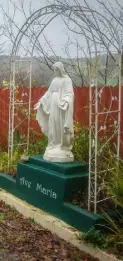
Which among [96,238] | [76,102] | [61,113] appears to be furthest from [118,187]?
[76,102]

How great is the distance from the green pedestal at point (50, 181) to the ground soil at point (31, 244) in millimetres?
384

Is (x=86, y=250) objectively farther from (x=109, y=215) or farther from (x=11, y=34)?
(x=11, y=34)

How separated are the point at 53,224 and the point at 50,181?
628 mm

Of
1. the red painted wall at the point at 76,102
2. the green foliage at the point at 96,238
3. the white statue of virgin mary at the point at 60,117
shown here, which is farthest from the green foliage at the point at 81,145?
the green foliage at the point at 96,238

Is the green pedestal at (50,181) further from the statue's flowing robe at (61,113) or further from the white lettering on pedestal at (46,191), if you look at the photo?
the statue's flowing robe at (61,113)

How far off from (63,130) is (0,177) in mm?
1921

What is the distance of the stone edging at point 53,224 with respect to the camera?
426cm

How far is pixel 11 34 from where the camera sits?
11617mm

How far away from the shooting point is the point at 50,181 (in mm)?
5211

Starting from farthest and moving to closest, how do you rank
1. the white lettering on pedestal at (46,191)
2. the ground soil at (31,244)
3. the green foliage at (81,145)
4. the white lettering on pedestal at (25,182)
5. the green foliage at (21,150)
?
the green foliage at (21,150) < the green foliage at (81,145) < the white lettering on pedestal at (25,182) < the white lettering on pedestal at (46,191) < the ground soil at (31,244)

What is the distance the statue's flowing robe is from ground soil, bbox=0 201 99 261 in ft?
4.31

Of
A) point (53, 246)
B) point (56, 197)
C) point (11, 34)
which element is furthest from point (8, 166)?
point (11, 34)

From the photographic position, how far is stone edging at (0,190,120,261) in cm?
426

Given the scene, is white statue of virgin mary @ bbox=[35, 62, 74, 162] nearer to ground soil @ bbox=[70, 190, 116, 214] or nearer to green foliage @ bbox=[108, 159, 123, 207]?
ground soil @ bbox=[70, 190, 116, 214]
